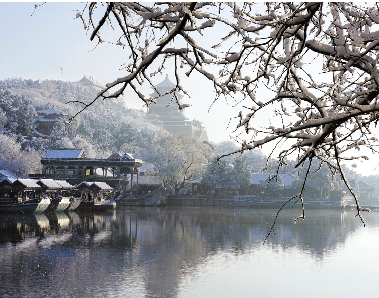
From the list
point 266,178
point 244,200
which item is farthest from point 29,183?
point 266,178

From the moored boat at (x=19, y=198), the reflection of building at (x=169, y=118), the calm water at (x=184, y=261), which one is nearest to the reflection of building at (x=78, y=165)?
the moored boat at (x=19, y=198)

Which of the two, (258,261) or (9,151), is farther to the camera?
(9,151)

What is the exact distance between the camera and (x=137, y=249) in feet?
61.4

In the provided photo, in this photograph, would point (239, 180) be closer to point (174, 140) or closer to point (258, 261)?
point (174, 140)

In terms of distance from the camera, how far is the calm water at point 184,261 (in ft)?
41.4

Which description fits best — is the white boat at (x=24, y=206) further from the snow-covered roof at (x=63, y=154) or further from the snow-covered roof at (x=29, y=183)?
the snow-covered roof at (x=63, y=154)

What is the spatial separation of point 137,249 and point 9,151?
36.4m

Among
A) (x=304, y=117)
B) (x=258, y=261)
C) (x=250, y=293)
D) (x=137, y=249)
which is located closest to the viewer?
(x=304, y=117)

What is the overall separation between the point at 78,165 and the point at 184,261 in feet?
109

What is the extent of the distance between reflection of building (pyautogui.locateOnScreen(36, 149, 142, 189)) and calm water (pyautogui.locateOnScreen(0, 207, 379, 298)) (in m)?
20.9

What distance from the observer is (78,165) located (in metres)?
48.2

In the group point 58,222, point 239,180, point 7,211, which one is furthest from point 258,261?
point 239,180

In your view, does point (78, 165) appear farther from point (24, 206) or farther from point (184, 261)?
point (184, 261)

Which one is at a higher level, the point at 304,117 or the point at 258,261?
the point at 304,117
